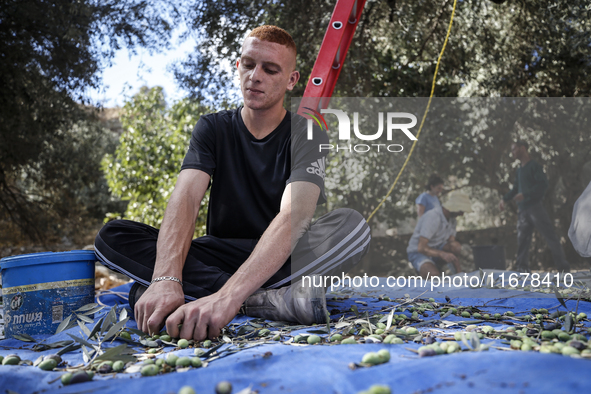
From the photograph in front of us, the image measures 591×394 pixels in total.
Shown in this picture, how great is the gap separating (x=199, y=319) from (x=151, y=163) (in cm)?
478

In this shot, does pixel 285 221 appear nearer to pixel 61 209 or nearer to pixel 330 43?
pixel 330 43

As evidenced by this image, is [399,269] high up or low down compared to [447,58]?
down

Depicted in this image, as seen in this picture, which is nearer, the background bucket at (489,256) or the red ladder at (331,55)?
the red ladder at (331,55)

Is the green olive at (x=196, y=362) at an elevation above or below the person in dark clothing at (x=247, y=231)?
below

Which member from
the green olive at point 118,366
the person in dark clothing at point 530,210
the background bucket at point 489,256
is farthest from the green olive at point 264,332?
the person in dark clothing at point 530,210

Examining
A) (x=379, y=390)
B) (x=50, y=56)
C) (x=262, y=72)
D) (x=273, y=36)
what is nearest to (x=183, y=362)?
(x=379, y=390)

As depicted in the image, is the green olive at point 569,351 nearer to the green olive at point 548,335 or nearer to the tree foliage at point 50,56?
the green olive at point 548,335

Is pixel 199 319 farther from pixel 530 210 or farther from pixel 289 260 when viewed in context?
pixel 530 210

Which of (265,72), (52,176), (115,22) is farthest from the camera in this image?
(52,176)

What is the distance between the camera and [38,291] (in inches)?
61.9

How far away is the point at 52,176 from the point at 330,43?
4347 millimetres

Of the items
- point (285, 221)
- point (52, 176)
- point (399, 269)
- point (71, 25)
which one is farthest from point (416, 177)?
point (52, 176)

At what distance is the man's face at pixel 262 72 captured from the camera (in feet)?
6.48

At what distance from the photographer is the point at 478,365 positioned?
772mm
